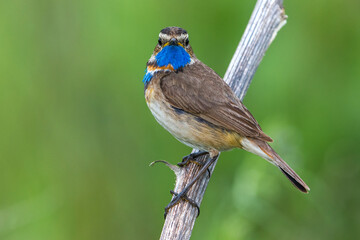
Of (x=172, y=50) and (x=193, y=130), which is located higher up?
(x=172, y=50)

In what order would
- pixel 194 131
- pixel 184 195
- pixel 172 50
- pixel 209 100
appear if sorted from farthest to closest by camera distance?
1. pixel 172 50
2. pixel 209 100
3. pixel 194 131
4. pixel 184 195

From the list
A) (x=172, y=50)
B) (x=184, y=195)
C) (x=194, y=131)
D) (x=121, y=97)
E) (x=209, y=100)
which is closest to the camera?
(x=184, y=195)

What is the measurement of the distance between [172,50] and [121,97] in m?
1.04

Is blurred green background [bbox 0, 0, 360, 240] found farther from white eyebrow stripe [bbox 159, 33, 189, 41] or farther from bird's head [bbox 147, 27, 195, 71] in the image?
white eyebrow stripe [bbox 159, 33, 189, 41]

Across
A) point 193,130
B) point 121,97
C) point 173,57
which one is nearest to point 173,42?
point 173,57

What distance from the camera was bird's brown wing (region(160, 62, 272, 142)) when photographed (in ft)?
18.6

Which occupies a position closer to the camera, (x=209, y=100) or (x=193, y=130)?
(x=193, y=130)

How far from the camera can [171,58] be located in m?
5.94

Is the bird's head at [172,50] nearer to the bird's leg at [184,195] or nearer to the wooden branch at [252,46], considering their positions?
the wooden branch at [252,46]

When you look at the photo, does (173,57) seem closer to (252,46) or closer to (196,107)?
(196,107)

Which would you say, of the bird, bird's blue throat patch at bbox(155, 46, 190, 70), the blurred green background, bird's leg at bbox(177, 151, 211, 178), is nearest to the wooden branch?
bird's leg at bbox(177, 151, 211, 178)

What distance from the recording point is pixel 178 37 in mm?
5867

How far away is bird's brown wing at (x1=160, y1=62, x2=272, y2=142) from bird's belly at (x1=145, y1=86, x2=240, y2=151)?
0.04 metres

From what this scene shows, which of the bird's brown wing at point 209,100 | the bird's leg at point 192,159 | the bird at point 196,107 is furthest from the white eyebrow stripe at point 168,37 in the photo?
the bird's leg at point 192,159
